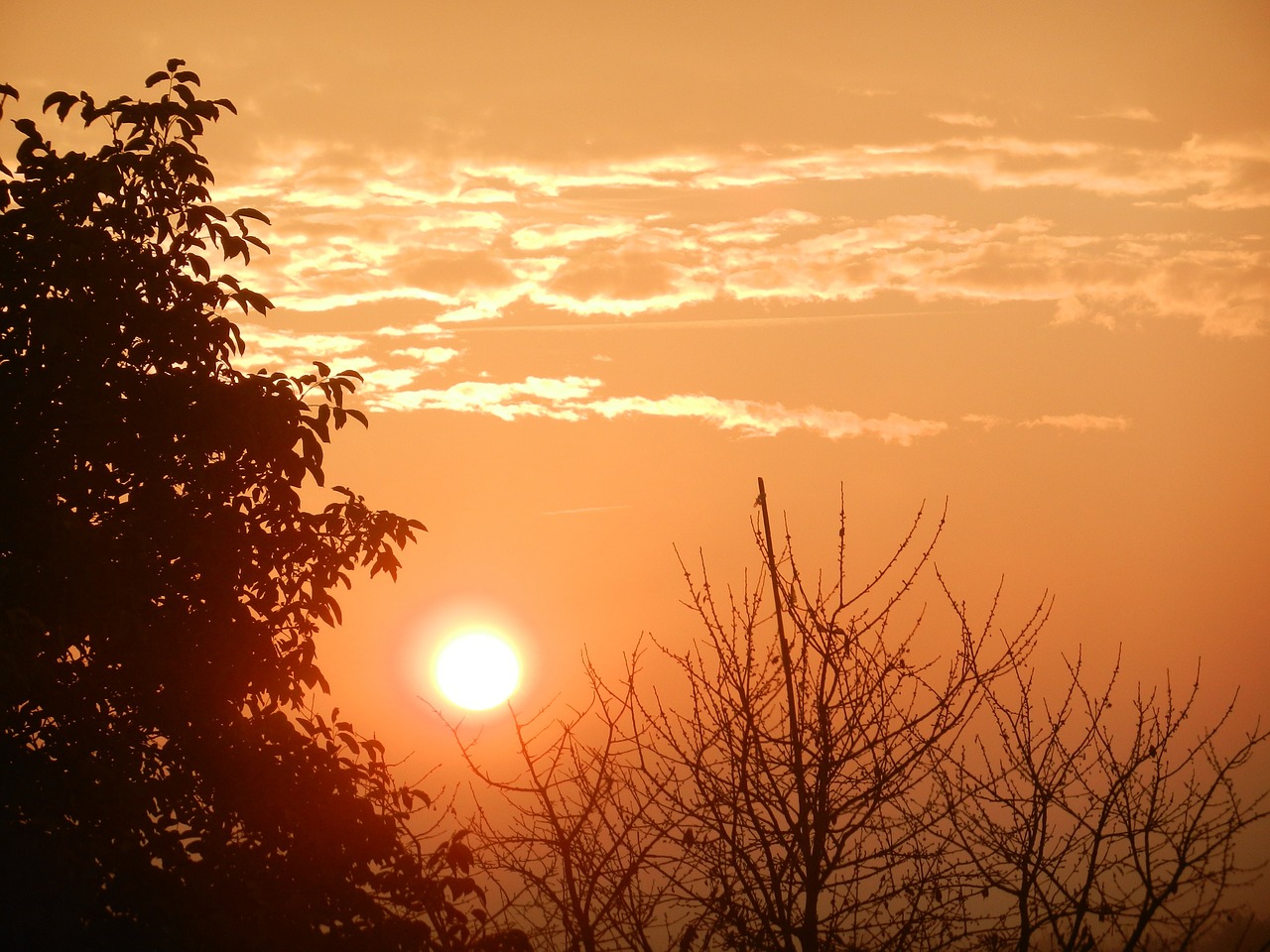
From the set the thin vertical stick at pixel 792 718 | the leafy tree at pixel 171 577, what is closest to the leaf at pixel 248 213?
the leafy tree at pixel 171 577

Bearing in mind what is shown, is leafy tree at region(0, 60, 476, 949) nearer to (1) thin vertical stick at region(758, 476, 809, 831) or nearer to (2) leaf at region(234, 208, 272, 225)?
(2) leaf at region(234, 208, 272, 225)

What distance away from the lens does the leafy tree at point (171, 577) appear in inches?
340

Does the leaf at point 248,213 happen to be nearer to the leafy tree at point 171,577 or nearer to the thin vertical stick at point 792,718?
the leafy tree at point 171,577

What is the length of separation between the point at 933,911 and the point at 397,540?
17.5ft

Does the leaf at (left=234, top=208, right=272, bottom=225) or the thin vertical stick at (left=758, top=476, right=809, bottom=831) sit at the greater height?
the leaf at (left=234, top=208, right=272, bottom=225)

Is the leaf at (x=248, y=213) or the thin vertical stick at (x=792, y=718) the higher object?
the leaf at (x=248, y=213)

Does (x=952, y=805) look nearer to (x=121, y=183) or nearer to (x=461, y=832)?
(x=461, y=832)

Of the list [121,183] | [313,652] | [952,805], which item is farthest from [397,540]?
[952,805]

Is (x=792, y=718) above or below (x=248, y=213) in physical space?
below

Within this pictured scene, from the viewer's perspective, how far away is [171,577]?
9.54 metres

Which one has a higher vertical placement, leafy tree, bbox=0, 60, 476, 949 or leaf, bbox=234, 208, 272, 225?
leaf, bbox=234, 208, 272, 225

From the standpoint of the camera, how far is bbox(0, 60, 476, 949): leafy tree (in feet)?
28.3

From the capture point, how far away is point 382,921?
9.07m

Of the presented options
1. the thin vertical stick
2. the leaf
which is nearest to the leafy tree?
the leaf
